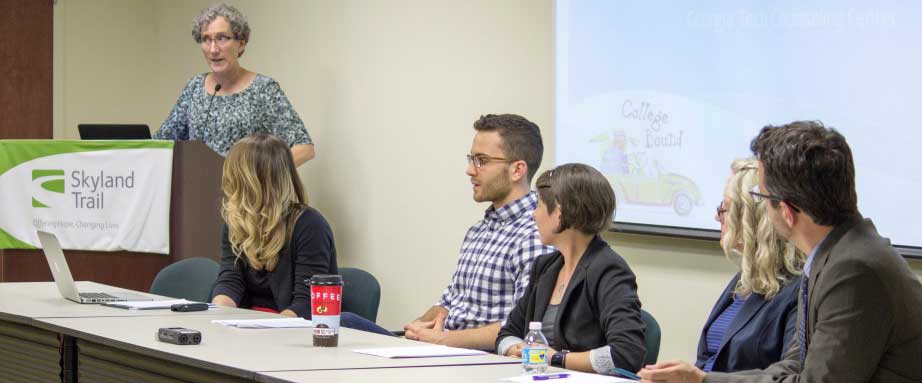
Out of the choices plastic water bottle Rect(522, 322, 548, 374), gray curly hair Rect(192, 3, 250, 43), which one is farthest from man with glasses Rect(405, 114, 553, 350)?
gray curly hair Rect(192, 3, 250, 43)

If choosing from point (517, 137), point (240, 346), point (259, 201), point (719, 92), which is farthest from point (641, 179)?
point (240, 346)

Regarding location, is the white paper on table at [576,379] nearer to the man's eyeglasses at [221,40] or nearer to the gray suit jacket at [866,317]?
the gray suit jacket at [866,317]

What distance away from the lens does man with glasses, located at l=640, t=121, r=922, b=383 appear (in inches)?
88.5

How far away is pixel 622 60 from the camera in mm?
4680

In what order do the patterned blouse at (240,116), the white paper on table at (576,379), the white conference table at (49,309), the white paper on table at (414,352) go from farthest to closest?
the patterned blouse at (240,116) < the white conference table at (49,309) < the white paper on table at (414,352) < the white paper on table at (576,379)

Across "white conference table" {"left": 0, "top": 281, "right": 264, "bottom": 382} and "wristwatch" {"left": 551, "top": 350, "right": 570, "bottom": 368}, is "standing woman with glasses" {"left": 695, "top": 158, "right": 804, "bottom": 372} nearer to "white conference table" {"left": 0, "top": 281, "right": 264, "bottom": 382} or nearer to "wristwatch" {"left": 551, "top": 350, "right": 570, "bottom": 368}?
"wristwatch" {"left": 551, "top": 350, "right": 570, "bottom": 368}

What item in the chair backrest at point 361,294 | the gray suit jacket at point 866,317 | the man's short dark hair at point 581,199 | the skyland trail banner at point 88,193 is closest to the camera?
the gray suit jacket at point 866,317

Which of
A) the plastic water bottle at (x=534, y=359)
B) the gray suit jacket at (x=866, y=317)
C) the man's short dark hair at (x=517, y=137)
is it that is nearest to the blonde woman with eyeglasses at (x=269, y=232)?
the man's short dark hair at (x=517, y=137)

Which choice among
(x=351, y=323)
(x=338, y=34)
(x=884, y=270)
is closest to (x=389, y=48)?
(x=338, y=34)

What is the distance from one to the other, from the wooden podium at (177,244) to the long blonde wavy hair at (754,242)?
120 inches

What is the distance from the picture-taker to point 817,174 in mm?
2338

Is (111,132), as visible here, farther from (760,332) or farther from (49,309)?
(760,332)

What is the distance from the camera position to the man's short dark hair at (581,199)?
339cm

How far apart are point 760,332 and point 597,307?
0.50m
